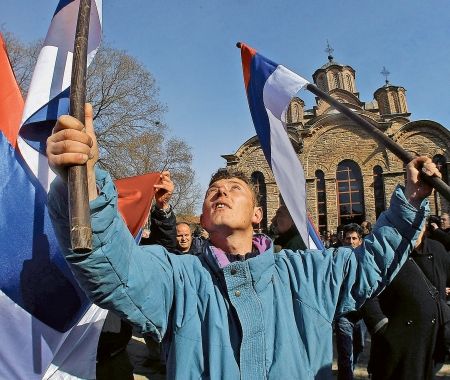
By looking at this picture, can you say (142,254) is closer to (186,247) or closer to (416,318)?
(416,318)

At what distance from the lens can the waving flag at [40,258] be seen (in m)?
2.24

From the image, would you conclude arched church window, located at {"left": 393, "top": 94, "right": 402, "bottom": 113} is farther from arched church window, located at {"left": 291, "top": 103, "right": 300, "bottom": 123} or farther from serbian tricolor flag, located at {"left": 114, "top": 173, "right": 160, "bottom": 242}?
serbian tricolor flag, located at {"left": 114, "top": 173, "right": 160, "bottom": 242}

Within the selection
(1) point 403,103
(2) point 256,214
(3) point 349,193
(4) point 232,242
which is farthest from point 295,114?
(4) point 232,242

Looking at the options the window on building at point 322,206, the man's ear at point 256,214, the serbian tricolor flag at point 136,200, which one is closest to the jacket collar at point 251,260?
the man's ear at point 256,214

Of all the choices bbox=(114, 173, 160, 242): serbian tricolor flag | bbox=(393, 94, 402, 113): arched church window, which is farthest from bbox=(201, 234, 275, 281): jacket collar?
bbox=(393, 94, 402, 113): arched church window

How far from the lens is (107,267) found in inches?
49.6

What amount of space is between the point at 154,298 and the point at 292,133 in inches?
963

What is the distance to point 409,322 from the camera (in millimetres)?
→ 3135

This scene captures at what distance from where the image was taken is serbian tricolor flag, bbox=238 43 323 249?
2.87 m

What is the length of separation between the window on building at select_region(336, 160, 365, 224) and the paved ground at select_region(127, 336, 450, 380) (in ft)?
58.9

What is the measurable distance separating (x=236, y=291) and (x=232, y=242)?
1.07ft

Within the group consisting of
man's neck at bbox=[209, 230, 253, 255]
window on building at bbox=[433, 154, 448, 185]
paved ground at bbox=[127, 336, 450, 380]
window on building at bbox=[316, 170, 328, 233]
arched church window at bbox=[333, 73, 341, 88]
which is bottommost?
paved ground at bbox=[127, 336, 450, 380]

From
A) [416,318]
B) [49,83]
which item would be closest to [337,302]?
[416,318]

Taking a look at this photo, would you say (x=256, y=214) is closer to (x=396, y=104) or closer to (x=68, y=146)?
(x=68, y=146)
